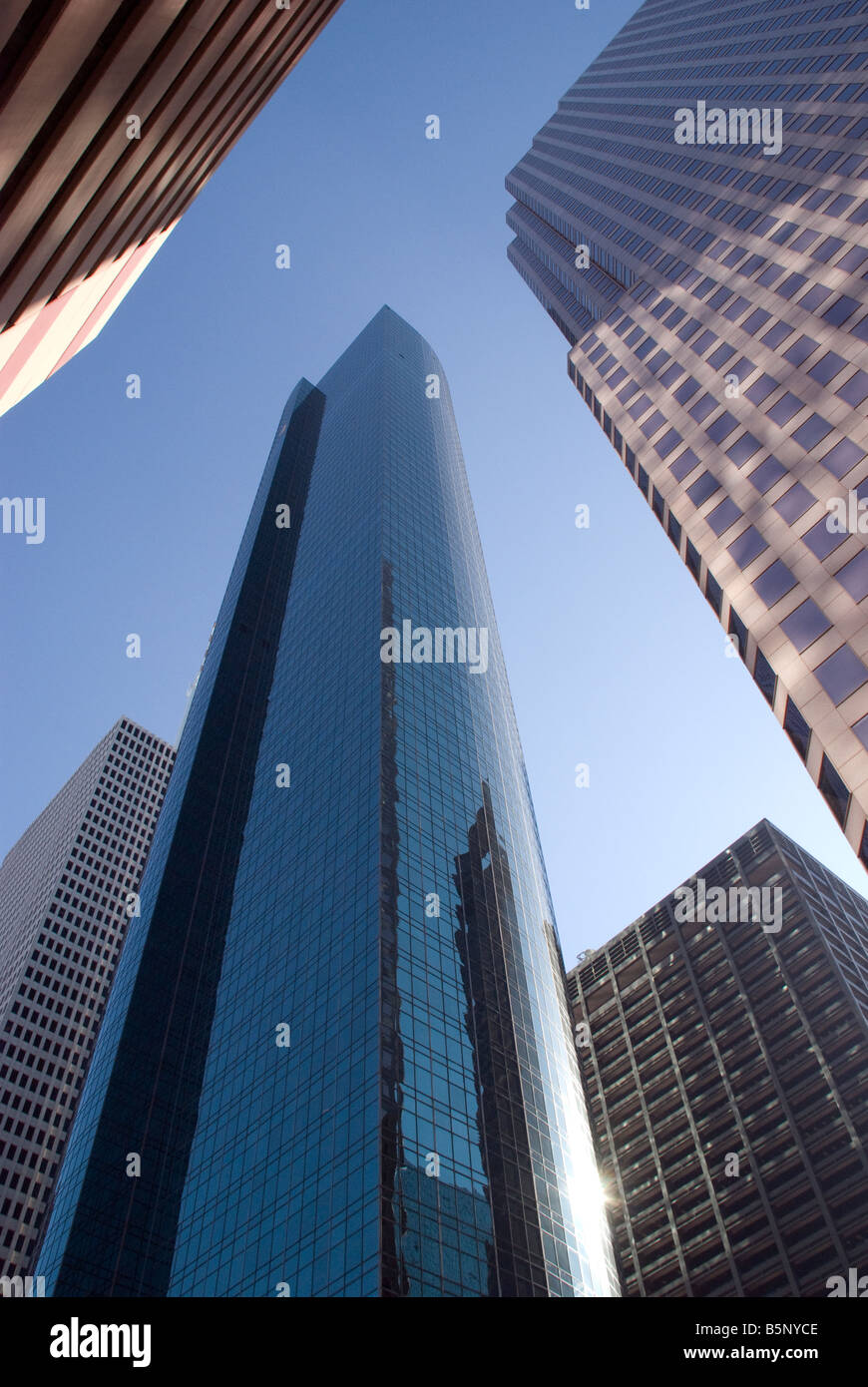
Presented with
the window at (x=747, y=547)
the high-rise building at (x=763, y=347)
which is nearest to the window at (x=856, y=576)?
the high-rise building at (x=763, y=347)

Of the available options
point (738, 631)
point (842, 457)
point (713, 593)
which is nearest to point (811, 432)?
point (842, 457)

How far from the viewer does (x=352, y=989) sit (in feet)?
231

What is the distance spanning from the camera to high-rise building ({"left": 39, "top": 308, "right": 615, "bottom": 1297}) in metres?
60.1

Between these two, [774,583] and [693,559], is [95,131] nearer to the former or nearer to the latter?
[774,583]

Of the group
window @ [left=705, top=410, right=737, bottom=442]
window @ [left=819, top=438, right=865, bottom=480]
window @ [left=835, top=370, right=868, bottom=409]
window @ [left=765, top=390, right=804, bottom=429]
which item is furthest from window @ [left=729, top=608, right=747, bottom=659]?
window @ [left=705, top=410, right=737, bottom=442]

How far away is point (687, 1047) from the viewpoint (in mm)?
108750

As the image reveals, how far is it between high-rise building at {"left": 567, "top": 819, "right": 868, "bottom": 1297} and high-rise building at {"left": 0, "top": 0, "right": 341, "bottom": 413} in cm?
8877

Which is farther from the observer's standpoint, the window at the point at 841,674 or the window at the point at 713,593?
the window at the point at 713,593

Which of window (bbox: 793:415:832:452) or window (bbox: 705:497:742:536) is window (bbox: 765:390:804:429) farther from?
window (bbox: 705:497:742:536)

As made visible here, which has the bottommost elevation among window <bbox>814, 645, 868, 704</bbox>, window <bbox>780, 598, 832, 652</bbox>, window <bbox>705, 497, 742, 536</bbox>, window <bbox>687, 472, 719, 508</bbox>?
window <bbox>814, 645, 868, 704</bbox>

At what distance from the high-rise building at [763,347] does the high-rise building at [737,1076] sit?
66443mm

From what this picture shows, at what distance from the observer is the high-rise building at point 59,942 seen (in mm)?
120000

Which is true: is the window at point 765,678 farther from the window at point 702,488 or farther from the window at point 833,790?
the window at point 702,488

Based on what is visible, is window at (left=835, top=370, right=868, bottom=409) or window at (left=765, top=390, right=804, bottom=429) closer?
window at (left=835, top=370, right=868, bottom=409)
